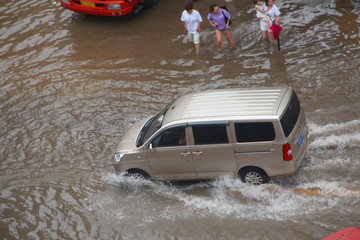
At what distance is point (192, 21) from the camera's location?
12.1m

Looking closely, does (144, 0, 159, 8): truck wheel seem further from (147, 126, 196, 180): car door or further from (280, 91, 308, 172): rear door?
(280, 91, 308, 172): rear door

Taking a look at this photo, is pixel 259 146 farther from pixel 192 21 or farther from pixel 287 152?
pixel 192 21

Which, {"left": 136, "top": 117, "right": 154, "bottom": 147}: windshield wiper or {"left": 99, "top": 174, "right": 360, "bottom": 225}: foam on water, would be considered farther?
{"left": 136, "top": 117, "right": 154, "bottom": 147}: windshield wiper

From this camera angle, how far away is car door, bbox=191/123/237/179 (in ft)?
24.3

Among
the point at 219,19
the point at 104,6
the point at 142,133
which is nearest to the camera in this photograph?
the point at 142,133

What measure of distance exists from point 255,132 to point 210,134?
820 millimetres

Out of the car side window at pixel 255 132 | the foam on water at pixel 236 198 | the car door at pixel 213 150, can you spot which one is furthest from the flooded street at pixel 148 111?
Answer: the car side window at pixel 255 132

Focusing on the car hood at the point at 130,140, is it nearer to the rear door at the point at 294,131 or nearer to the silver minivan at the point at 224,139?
the silver minivan at the point at 224,139

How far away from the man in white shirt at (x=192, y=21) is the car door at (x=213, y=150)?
5519mm

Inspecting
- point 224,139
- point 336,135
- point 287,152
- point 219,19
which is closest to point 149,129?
point 224,139

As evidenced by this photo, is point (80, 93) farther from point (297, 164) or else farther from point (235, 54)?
point (297, 164)

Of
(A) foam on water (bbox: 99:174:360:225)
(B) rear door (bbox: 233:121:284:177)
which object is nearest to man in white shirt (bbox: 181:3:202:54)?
(A) foam on water (bbox: 99:174:360:225)

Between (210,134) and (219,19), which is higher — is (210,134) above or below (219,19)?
below

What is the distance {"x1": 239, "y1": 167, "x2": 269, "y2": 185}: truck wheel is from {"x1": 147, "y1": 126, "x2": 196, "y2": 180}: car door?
3.16ft
